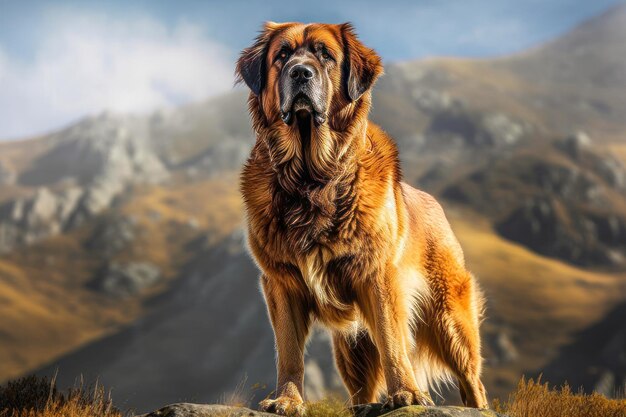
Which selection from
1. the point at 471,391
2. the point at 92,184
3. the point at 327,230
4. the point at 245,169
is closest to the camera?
the point at 327,230

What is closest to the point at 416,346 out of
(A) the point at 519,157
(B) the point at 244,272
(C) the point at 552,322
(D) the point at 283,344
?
(D) the point at 283,344

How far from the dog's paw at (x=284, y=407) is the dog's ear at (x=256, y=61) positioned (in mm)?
2355

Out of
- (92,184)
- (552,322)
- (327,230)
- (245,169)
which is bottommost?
(552,322)

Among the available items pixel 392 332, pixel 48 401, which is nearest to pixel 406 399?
pixel 392 332

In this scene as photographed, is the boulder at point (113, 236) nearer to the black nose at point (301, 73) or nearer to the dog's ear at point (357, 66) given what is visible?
the dog's ear at point (357, 66)

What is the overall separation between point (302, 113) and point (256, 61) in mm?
561

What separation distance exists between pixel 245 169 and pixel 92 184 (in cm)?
15886

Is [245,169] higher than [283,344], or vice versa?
[245,169]

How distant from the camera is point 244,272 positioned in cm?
11331

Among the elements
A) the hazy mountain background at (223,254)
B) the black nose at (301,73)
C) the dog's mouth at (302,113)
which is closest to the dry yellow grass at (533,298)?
the hazy mountain background at (223,254)

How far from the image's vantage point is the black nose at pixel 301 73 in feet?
17.4

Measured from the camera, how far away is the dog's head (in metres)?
5.39

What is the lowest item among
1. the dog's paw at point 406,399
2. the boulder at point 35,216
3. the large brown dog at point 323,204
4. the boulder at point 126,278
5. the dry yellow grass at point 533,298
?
the dry yellow grass at point 533,298

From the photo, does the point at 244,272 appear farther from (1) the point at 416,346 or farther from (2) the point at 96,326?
(1) the point at 416,346
